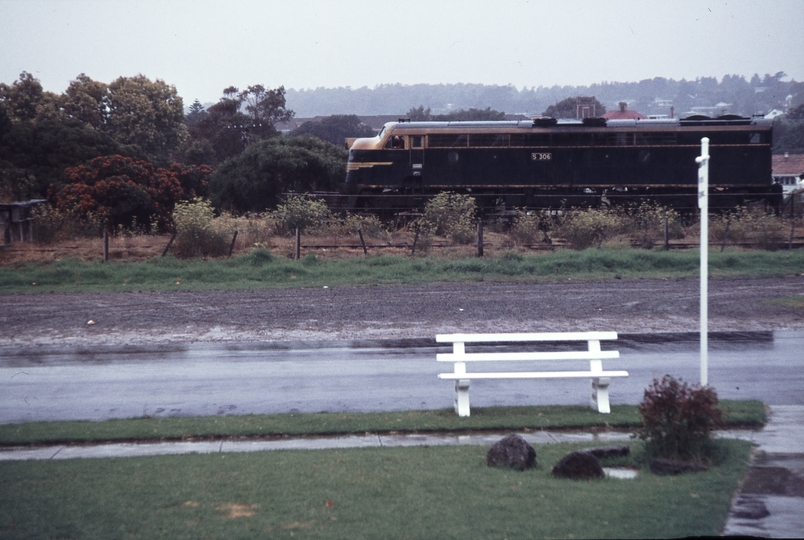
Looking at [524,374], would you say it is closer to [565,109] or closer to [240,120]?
[240,120]

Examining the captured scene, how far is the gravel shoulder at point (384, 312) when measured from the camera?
14.9 meters

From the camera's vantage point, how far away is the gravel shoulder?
585 inches

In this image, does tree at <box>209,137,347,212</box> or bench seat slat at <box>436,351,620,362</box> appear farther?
tree at <box>209,137,347,212</box>

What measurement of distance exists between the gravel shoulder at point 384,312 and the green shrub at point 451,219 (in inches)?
269

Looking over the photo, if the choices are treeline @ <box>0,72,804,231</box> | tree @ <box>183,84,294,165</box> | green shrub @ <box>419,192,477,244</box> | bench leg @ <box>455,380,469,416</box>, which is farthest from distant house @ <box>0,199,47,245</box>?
tree @ <box>183,84,294,165</box>

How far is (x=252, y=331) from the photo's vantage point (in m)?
15.0

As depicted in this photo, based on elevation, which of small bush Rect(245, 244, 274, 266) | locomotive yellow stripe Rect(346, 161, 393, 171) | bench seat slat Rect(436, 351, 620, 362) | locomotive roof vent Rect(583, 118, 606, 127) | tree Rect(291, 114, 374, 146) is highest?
tree Rect(291, 114, 374, 146)

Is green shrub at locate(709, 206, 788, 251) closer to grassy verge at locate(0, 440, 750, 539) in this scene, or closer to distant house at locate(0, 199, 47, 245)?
grassy verge at locate(0, 440, 750, 539)

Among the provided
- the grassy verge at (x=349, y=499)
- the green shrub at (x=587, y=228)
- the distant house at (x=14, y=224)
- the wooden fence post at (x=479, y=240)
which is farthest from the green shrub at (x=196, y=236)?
the grassy verge at (x=349, y=499)

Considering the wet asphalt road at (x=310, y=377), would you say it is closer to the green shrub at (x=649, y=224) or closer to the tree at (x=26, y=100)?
the green shrub at (x=649, y=224)

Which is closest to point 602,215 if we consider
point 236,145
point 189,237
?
point 189,237

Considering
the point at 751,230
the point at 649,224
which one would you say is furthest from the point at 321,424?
the point at 751,230

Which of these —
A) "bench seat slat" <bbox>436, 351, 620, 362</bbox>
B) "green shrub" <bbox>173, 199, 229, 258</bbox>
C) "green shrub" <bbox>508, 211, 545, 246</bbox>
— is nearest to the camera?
"bench seat slat" <bbox>436, 351, 620, 362</bbox>

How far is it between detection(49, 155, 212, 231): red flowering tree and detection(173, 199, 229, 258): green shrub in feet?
21.0
